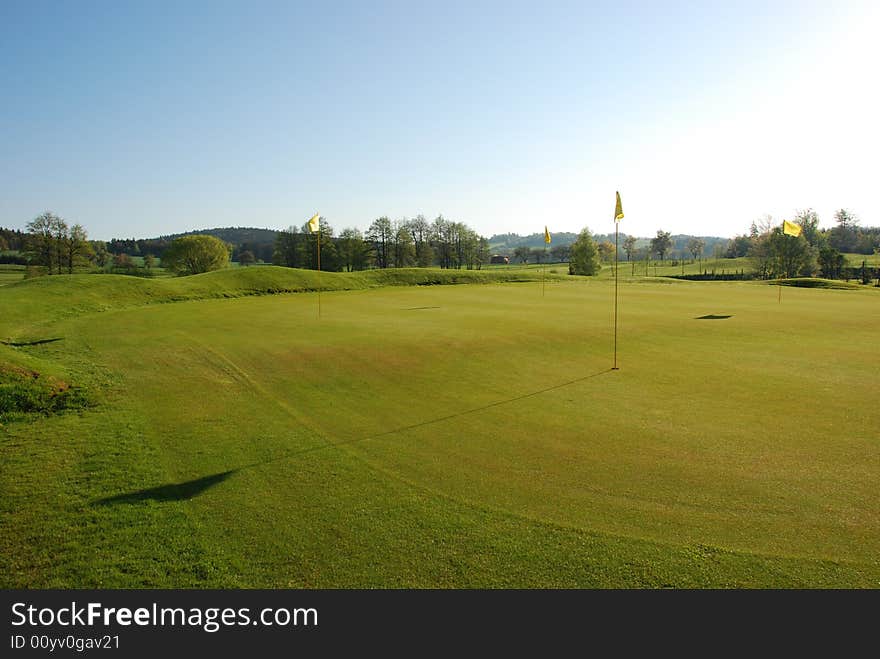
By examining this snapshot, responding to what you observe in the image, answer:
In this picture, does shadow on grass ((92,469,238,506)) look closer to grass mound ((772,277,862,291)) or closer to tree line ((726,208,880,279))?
grass mound ((772,277,862,291))

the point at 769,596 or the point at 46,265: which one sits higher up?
the point at 46,265

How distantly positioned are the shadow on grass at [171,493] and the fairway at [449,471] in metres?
0.04

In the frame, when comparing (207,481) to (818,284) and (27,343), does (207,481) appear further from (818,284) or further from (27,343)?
(818,284)

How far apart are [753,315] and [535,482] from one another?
27747 mm

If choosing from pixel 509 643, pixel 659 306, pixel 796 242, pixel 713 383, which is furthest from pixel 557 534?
pixel 796 242

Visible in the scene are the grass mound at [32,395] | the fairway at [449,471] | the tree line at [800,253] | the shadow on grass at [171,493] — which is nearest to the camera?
the fairway at [449,471]

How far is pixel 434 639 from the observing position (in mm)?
5000

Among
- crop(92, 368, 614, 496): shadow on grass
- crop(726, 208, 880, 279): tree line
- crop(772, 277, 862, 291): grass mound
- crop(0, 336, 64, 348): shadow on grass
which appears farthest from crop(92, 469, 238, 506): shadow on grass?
crop(726, 208, 880, 279): tree line

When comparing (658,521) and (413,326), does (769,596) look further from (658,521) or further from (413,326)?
(413,326)

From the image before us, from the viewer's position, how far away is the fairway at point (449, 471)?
5.99 m

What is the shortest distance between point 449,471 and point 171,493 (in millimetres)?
4293

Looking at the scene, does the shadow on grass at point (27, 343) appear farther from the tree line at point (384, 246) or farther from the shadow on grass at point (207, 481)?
the tree line at point (384, 246)

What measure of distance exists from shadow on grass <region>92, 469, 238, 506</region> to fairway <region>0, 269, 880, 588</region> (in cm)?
4

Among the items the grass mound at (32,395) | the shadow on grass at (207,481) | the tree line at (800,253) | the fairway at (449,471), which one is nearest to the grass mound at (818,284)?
the tree line at (800,253)
